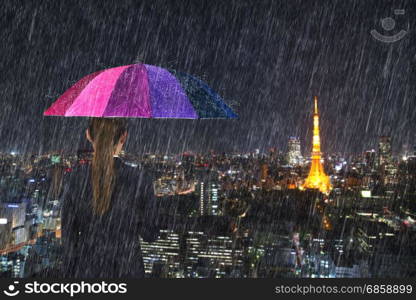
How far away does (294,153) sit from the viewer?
66.3 ft

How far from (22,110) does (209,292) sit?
18.5 ft

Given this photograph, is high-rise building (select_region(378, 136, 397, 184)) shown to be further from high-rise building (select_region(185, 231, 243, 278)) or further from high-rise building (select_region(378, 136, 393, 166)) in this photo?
high-rise building (select_region(185, 231, 243, 278))

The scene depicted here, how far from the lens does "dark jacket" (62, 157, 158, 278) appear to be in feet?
4.66

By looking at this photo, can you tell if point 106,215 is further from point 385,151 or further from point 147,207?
point 385,151

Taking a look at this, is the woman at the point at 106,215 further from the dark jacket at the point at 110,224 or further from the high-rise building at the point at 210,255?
the high-rise building at the point at 210,255

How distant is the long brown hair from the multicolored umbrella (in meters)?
0.04

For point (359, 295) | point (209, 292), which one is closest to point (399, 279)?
point (359, 295)

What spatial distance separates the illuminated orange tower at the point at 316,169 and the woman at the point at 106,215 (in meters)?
17.3

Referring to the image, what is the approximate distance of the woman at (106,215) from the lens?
142cm

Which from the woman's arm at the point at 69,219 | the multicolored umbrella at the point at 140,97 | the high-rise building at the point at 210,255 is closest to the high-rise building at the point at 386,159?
the high-rise building at the point at 210,255

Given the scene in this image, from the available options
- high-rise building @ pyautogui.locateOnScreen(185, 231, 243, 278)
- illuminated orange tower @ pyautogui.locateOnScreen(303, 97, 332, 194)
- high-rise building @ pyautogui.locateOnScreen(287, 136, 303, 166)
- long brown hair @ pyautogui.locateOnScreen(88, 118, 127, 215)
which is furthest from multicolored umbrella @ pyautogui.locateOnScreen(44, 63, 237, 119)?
illuminated orange tower @ pyautogui.locateOnScreen(303, 97, 332, 194)

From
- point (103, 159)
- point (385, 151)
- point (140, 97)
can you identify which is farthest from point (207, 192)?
point (103, 159)

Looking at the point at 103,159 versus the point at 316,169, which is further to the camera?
the point at 316,169

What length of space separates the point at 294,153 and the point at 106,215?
19.3 meters
